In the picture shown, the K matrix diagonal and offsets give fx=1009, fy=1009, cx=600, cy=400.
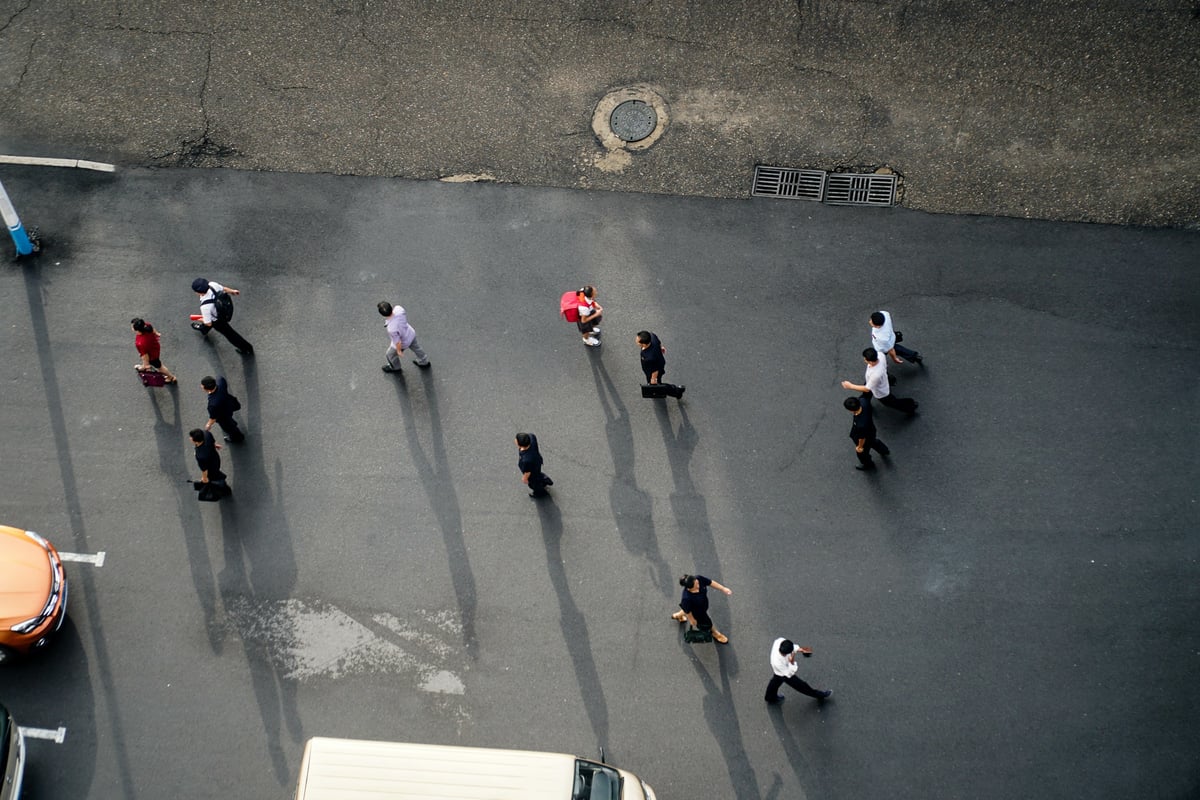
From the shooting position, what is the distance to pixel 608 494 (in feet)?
43.6

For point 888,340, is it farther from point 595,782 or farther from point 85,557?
point 85,557

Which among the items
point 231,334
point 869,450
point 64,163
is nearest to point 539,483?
point 869,450

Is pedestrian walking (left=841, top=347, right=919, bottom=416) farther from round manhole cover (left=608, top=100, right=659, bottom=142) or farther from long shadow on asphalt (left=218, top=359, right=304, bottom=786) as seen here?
long shadow on asphalt (left=218, top=359, right=304, bottom=786)

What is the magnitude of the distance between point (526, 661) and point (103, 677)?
5.20m

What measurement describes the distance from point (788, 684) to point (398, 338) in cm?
661

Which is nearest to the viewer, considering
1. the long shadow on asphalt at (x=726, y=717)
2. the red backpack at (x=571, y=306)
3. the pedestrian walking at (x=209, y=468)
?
the long shadow on asphalt at (x=726, y=717)

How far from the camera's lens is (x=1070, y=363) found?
13.7 metres

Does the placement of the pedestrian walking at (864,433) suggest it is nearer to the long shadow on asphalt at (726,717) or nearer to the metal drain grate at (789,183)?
the long shadow on asphalt at (726,717)

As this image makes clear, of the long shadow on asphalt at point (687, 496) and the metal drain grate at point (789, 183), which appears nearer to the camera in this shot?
the long shadow on asphalt at point (687, 496)

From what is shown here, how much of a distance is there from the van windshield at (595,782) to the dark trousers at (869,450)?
17.1 ft

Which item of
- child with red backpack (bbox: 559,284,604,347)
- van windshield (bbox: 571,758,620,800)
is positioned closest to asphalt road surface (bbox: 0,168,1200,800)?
child with red backpack (bbox: 559,284,604,347)

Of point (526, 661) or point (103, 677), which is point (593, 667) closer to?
point (526, 661)

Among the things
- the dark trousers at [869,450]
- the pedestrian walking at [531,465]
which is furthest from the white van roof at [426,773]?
the dark trousers at [869,450]

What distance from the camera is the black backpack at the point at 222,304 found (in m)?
13.6
